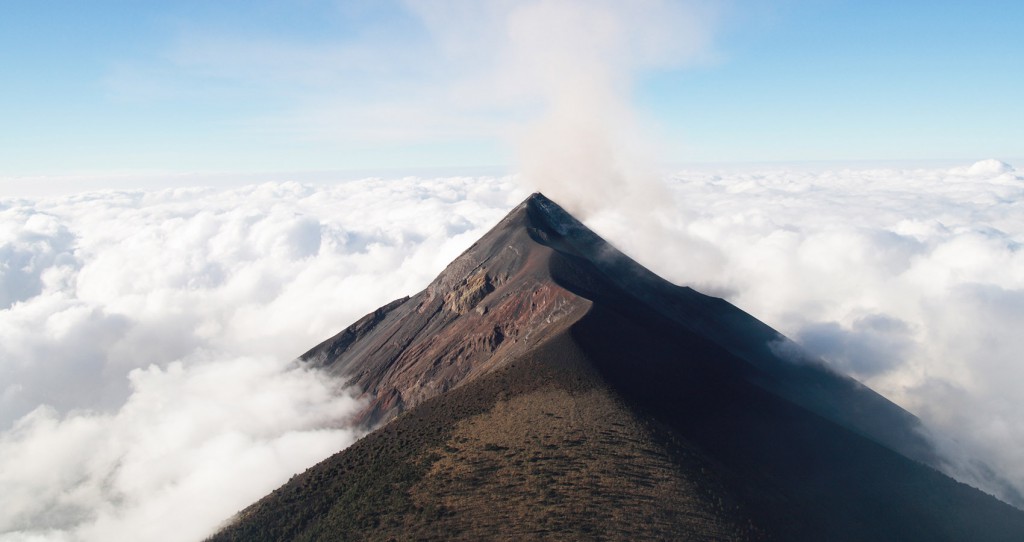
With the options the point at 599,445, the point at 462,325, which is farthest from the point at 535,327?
the point at 599,445

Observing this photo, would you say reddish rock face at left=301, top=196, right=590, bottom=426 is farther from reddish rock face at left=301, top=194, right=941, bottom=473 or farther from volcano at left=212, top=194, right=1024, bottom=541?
volcano at left=212, top=194, right=1024, bottom=541

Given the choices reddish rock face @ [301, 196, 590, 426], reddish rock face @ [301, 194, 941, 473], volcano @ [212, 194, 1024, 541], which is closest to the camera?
volcano @ [212, 194, 1024, 541]

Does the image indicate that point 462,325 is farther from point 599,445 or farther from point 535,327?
point 599,445

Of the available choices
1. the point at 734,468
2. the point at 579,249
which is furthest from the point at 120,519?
the point at 734,468

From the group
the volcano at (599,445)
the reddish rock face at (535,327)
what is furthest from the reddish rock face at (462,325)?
the volcano at (599,445)

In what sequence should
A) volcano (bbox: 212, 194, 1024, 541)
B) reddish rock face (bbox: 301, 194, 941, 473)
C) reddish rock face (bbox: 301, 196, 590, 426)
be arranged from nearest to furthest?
volcano (bbox: 212, 194, 1024, 541) < reddish rock face (bbox: 301, 196, 590, 426) < reddish rock face (bbox: 301, 194, 941, 473)

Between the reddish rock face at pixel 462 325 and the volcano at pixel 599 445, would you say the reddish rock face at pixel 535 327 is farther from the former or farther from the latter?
the volcano at pixel 599 445

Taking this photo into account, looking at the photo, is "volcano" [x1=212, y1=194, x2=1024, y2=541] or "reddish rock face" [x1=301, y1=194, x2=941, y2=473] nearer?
"volcano" [x1=212, y1=194, x2=1024, y2=541]

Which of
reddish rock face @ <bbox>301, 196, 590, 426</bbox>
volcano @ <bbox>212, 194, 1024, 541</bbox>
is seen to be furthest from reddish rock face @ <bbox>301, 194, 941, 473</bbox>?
volcano @ <bbox>212, 194, 1024, 541</bbox>
